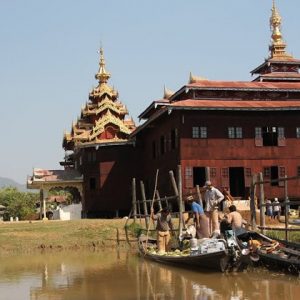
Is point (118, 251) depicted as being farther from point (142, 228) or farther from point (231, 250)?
point (231, 250)

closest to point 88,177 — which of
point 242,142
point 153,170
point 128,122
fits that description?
point 153,170

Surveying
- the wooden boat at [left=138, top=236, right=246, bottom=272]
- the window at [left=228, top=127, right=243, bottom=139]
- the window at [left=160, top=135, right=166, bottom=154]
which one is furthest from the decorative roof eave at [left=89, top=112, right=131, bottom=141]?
the wooden boat at [left=138, top=236, right=246, bottom=272]

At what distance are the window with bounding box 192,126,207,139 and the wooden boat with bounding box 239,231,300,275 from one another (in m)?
17.0

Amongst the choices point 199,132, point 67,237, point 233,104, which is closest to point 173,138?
point 199,132

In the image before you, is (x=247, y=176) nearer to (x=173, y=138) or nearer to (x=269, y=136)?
(x=269, y=136)

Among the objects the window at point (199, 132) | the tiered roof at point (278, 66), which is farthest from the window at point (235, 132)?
the tiered roof at point (278, 66)

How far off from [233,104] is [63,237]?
13476 mm

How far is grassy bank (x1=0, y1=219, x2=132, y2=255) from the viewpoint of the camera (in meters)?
25.2

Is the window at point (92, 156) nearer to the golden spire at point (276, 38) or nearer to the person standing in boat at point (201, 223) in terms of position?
the golden spire at point (276, 38)

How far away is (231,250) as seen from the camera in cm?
1473

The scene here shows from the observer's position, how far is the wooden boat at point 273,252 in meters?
14.6

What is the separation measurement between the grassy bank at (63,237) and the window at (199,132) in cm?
803

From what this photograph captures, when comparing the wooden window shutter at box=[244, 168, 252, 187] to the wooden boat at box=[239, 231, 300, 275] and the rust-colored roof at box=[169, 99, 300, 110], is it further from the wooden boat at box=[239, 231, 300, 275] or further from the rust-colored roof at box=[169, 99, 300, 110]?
the wooden boat at box=[239, 231, 300, 275]

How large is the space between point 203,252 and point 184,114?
1785 cm
